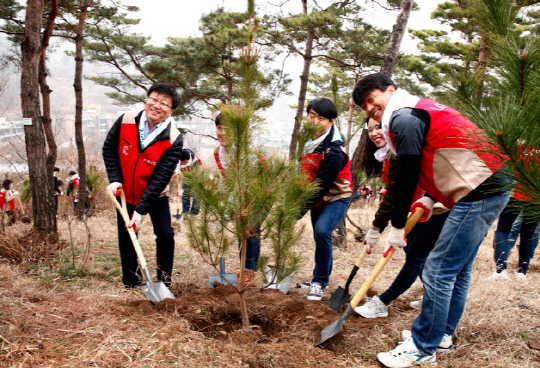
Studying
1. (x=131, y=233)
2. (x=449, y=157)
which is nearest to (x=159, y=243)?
(x=131, y=233)

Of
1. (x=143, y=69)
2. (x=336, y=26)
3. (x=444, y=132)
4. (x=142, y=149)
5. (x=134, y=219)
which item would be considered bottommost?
(x=134, y=219)

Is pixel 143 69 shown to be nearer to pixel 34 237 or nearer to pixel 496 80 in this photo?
pixel 34 237

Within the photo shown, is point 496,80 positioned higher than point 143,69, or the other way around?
point 143,69

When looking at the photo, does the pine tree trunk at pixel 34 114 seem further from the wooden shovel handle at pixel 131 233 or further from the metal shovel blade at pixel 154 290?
the metal shovel blade at pixel 154 290

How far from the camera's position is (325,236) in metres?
2.79

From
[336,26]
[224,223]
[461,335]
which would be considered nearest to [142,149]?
[224,223]

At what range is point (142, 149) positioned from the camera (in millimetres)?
2621

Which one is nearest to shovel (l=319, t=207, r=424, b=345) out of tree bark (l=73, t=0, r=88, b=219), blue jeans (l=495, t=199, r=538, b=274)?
blue jeans (l=495, t=199, r=538, b=274)

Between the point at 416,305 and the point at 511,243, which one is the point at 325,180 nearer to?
the point at 416,305

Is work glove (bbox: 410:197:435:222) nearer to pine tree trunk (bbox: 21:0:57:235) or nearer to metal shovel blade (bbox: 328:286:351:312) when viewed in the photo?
metal shovel blade (bbox: 328:286:351:312)

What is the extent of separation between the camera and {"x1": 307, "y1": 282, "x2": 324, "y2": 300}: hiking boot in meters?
2.77

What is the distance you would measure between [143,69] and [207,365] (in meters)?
10.3

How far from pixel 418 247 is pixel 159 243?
1880 millimetres

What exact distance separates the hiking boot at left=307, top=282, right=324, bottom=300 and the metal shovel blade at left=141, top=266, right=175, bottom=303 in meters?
1.06
